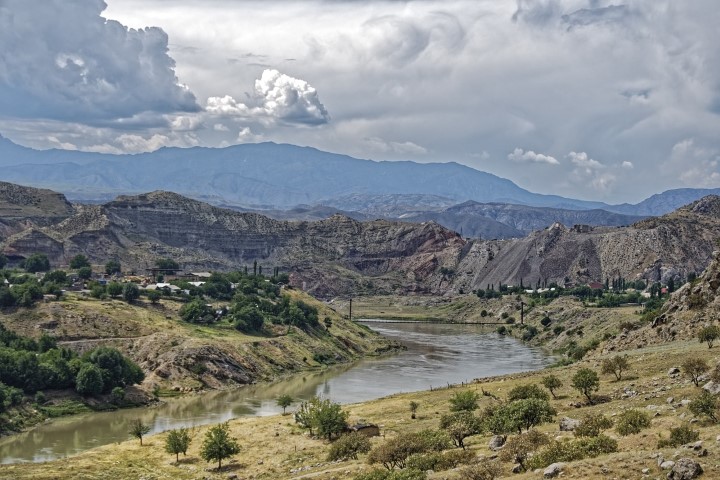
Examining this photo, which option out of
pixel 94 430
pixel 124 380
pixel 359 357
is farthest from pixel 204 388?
pixel 359 357

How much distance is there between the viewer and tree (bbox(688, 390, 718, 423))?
39.3 metres

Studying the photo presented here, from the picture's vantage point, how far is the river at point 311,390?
79725 millimetres

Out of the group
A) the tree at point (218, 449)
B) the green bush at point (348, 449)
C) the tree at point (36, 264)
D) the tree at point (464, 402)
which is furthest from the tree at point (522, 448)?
the tree at point (36, 264)

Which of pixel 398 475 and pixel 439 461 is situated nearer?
pixel 398 475

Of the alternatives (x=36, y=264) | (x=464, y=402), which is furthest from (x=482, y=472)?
(x=36, y=264)

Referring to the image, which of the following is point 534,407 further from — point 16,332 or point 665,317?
point 16,332

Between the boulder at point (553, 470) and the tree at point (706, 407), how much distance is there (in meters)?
10.8

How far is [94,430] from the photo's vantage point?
278ft

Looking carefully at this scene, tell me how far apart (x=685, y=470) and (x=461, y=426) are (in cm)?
2380

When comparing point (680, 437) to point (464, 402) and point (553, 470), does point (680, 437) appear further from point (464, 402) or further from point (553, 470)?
point (464, 402)

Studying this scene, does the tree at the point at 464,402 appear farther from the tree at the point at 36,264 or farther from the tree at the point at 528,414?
the tree at the point at 36,264

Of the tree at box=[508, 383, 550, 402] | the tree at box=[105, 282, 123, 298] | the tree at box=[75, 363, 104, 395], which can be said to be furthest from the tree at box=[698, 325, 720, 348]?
the tree at box=[105, 282, 123, 298]

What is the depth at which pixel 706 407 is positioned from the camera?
3981cm

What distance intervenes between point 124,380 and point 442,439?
208 feet
